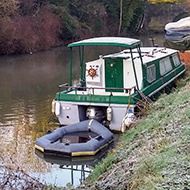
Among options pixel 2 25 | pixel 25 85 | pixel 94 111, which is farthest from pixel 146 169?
pixel 2 25

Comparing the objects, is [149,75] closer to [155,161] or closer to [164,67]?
[164,67]

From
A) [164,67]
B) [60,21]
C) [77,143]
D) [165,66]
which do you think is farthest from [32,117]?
[60,21]

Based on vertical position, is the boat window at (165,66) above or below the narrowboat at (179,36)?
below

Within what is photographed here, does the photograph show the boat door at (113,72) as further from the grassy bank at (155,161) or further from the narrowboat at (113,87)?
the grassy bank at (155,161)

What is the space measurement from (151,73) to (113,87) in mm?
1528

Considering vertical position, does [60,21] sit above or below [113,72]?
above

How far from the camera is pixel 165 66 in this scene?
16.0m

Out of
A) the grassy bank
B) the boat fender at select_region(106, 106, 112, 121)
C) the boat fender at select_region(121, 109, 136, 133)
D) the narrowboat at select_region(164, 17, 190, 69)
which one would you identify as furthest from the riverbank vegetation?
the grassy bank

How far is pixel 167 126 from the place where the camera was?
786 cm

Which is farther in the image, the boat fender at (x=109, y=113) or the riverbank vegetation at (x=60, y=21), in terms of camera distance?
the riverbank vegetation at (x=60, y=21)

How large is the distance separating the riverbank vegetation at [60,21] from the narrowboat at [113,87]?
22160mm

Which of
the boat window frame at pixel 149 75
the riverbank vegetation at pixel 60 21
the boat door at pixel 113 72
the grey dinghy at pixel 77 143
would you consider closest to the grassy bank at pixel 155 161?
the grey dinghy at pixel 77 143

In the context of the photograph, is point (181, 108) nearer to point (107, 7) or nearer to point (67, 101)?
point (67, 101)

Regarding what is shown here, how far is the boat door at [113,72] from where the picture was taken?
1384cm
